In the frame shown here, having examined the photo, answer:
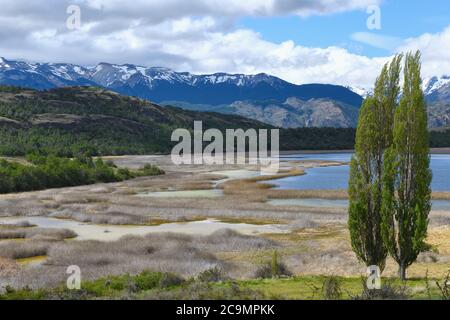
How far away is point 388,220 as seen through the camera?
28516mm

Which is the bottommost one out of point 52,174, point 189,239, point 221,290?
point 189,239

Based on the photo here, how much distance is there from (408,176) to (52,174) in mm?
90689

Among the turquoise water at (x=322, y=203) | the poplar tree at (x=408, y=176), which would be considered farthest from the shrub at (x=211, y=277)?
the turquoise water at (x=322, y=203)

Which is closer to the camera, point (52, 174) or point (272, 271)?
point (272, 271)

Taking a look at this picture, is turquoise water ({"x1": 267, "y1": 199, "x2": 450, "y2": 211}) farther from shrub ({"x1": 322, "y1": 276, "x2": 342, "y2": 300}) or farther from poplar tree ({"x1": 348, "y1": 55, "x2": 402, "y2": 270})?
shrub ({"x1": 322, "y1": 276, "x2": 342, "y2": 300})

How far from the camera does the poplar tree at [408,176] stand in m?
28.4

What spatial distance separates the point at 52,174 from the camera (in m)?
107

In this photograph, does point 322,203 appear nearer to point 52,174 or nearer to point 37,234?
point 37,234

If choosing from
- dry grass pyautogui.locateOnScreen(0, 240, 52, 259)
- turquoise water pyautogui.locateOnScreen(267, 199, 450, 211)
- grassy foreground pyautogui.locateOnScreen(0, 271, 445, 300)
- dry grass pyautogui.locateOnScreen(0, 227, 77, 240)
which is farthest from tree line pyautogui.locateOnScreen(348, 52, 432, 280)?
turquoise water pyautogui.locateOnScreen(267, 199, 450, 211)

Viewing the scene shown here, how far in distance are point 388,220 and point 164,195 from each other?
6458 centimetres

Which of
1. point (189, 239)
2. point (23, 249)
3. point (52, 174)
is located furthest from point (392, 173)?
point (52, 174)

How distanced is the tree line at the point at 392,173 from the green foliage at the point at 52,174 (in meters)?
81.9
